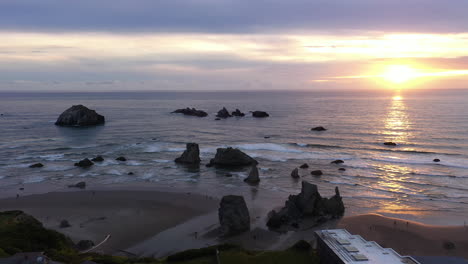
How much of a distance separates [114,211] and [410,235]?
36.1 m

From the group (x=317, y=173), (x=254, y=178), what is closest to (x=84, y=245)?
(x=254, y=178)

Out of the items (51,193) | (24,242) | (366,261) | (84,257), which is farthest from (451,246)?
(51,193)

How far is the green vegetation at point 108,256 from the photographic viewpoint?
102 feet

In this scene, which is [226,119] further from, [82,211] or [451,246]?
[451,246]

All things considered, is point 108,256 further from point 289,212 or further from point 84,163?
point 84,163

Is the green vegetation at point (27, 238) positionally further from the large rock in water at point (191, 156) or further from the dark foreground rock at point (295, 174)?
the dark foreground rock at point (295, 174)

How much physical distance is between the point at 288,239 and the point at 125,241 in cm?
1773

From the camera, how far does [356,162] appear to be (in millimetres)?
70312

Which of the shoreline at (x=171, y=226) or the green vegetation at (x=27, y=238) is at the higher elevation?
the green vegetation at (x=27, y=238)

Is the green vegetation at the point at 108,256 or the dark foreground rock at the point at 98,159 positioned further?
the dark foreground rock at the point at 98,159

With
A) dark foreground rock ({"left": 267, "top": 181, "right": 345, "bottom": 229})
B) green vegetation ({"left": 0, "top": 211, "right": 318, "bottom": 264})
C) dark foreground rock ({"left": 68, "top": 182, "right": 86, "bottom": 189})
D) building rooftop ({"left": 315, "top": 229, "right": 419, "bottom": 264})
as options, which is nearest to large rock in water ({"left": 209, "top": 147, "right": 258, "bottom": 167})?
dark foreground rock ({"left": 68, "top": 182, "right": 86, "bottom": 189})

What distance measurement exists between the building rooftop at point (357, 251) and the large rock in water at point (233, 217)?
1036 centimetres

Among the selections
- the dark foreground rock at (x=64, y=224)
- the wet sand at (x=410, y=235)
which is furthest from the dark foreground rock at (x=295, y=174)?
the dark foreground rock at (x=64, y=224)

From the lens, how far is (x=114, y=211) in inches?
1815
